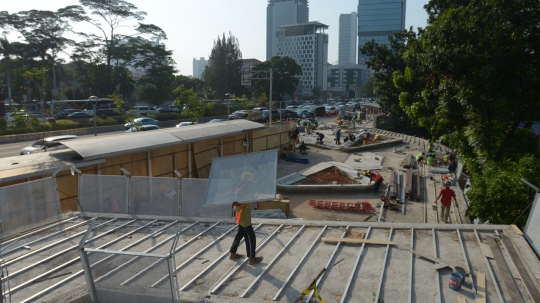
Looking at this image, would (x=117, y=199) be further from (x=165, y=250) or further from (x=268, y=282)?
(x=268, y=282)

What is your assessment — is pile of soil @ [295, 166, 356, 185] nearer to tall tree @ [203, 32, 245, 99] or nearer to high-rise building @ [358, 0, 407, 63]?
tall tree @ [203, 32, 245, 99]

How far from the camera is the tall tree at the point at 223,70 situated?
76812 millimetres

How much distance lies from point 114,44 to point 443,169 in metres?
50.9

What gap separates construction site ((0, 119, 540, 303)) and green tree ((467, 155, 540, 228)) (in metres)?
1.18

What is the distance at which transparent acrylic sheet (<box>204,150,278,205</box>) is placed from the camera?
7.82m

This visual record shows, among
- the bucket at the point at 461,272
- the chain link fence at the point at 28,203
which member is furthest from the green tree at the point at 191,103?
the bucket at the point at 461,272

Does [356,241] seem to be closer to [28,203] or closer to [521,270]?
[521,270]

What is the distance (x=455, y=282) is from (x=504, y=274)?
121cm

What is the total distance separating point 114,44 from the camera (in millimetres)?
57812

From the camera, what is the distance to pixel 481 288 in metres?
6.81

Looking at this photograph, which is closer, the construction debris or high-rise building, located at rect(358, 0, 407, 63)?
the construction debris

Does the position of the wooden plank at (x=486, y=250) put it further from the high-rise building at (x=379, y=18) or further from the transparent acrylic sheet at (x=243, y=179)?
the high-rise building at (x=379, y=18)

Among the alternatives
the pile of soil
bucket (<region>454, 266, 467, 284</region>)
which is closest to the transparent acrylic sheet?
bucket (<region>454, 266, 467, 284</region>)

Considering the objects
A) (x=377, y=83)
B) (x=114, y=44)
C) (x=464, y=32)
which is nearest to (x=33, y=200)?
(x=464, y=32)
